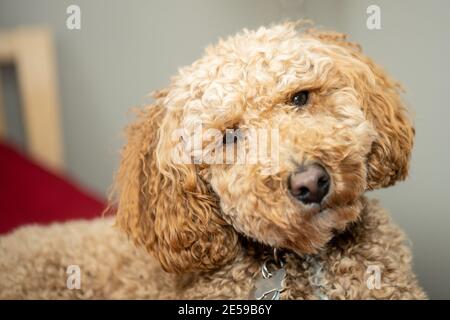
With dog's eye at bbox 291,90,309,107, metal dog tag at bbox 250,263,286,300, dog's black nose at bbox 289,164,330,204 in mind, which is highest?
dog's eye at bbox 291,90,309,107

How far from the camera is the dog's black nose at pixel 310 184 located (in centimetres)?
85

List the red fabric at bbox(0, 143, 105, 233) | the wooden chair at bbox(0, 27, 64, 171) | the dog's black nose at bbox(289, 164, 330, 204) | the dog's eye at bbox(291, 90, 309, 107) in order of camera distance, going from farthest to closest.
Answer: the wooden chair at bbox(0, 27, 64, 171)
the red fabric at bbox(0, 143, 105, 233)
the dog's eye at bbox(291, 90, 309, 107)
the dog's black nose at bbox(289, 164, 330, 204)

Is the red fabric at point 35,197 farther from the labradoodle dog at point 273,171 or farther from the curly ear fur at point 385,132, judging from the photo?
the curly ear fur at point 385,132

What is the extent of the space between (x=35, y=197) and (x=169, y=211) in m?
1.09

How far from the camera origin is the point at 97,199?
188 centimetres

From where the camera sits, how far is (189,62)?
4.05 ft

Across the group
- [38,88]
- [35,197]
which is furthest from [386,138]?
[38,88]

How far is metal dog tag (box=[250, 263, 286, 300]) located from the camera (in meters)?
1.00

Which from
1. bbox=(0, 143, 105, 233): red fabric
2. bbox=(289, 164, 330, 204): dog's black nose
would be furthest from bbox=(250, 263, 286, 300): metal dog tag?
bbox=(0, 143, 105, 233): red fabric

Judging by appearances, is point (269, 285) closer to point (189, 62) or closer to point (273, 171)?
point (273, 171)

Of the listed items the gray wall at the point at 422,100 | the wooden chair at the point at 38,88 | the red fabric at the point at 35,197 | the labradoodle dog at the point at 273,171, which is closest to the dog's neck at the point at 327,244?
the labradoodle dog at the point at 273,171

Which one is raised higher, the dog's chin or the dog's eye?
the dog's eye

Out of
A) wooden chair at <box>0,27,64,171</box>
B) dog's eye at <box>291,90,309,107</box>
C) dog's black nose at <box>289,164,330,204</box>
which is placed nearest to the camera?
dog's black nose at <box>289,164,330,204</box>

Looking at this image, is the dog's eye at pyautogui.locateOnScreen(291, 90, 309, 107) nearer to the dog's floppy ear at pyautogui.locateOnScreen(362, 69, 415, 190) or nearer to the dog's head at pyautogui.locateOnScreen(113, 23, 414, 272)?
the dog's head at pyautogui.locateOnScreen(113, 23, 414, 272)
